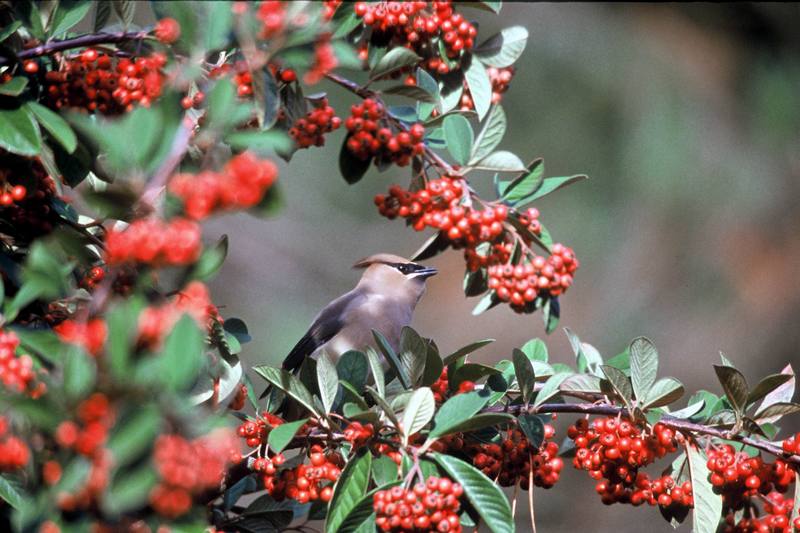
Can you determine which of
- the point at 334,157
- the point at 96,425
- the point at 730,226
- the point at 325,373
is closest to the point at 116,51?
the point at 325,373

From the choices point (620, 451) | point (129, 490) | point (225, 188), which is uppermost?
point (225, 188)

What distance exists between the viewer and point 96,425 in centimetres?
121

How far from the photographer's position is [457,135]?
2.35 meters

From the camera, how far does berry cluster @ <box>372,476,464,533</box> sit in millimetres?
1823

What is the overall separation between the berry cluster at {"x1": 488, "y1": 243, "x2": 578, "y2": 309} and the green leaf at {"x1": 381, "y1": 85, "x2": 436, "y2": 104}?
413mm

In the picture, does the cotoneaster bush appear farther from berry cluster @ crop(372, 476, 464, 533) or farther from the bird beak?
the bird beak

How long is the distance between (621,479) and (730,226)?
27.7 feet

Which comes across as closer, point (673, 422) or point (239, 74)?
point (239, 74)

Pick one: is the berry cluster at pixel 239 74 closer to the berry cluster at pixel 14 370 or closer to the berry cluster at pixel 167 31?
the berry cluster at pixel 167 31

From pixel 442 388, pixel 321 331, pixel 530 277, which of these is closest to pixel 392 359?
pixel 442 388

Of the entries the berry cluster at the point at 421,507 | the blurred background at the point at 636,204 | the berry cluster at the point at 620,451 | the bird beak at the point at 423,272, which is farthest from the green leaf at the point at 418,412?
the blurred background at the point at 636,204

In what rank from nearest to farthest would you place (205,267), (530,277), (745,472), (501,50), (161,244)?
(161,244) → (205,267) → (745,472) → (530,277) → (501,50)

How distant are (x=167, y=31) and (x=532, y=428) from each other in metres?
1.01

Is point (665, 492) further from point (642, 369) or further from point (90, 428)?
point (90, 428)
